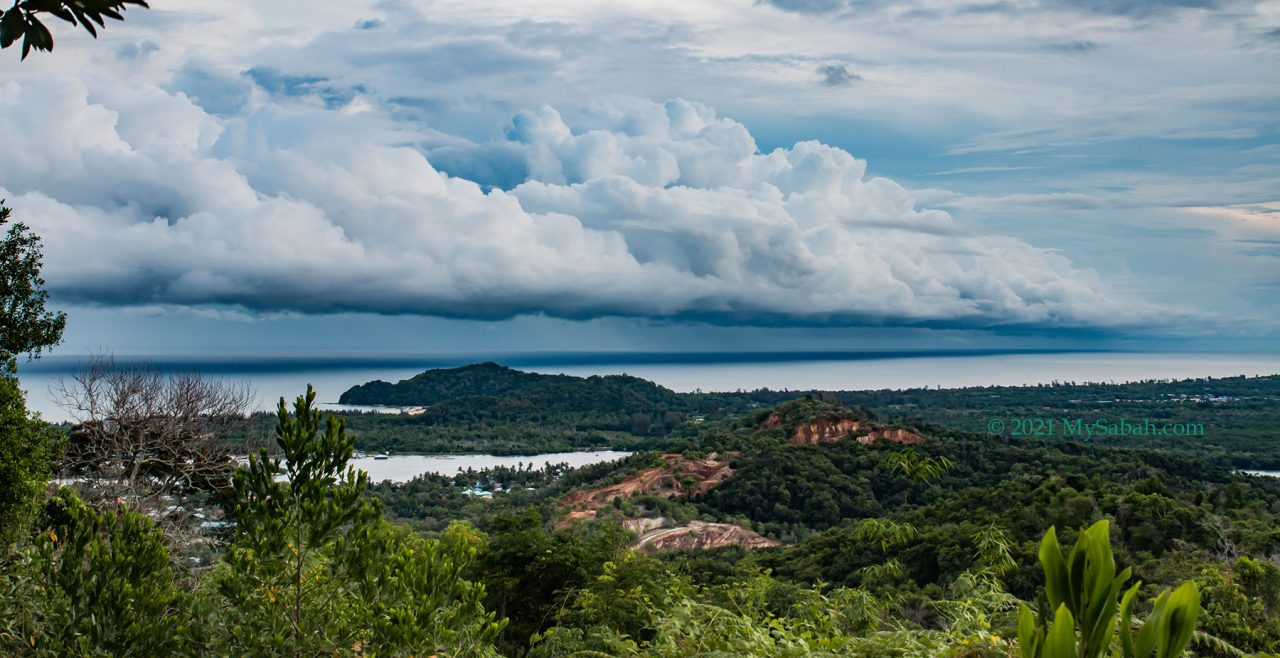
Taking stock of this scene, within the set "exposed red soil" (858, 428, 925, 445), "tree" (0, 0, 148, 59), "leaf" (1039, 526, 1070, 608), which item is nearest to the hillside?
"exposed red soil" (858, 428, 925, 445)

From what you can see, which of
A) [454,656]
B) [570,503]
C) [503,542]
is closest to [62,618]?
[454,656]

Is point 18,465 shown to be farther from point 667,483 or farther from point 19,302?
point 667,483

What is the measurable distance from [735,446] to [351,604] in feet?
119

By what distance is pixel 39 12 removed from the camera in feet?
7.39

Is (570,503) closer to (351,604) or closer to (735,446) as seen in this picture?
(735,446)

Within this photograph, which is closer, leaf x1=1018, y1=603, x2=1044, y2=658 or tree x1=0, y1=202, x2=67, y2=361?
leaf x1=1018, y1=603, x2=1044, y2=658

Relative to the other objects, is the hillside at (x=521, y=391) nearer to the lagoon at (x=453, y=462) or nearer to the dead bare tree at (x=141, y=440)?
the lagoon at (x=453, y=462)

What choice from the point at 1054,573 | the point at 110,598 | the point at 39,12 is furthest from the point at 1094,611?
the point at 110,598

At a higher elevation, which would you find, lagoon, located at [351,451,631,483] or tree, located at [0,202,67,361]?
tree, located at [0,202,67,361]

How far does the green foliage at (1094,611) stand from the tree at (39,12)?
2.46 meters

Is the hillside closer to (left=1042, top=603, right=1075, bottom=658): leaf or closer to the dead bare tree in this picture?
the dead bare tree

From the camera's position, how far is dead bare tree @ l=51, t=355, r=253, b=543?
12859mm

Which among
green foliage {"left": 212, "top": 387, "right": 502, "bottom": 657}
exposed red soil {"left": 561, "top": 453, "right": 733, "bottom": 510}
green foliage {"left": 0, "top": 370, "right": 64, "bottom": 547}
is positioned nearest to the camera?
green foliage {"left": 212, "top": 387, "right": 502, "bottom": 657}

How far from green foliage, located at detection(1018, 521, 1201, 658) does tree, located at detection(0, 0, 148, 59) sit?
246cm
